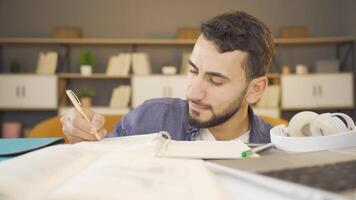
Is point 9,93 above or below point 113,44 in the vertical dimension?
below

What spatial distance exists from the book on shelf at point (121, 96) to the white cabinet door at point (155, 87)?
0.07 m

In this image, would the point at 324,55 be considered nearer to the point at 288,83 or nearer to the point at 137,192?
the point at 288,83

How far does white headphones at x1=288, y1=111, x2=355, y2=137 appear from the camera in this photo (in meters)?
0.77

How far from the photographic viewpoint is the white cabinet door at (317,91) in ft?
16.1

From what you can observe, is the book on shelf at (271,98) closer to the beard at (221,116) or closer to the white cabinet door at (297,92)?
the white cabinet door at (297,92)

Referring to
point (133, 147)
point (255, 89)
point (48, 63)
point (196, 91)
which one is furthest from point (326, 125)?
point (48, 63)

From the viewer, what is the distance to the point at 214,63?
4.34 ft

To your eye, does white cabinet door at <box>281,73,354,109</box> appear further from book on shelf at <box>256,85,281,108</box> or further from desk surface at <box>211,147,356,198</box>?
desk surface at <box>211,147,356,198</box>

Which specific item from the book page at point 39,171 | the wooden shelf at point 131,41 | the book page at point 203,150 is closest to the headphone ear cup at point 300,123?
the book page at point 203,150

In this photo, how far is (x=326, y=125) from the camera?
0.77 m

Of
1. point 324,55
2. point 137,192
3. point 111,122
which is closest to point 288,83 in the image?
point 324,55

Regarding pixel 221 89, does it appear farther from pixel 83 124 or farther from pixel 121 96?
pixel 121 96

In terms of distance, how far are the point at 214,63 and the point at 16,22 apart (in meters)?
4.58

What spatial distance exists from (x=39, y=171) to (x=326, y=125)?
52 cm
